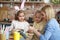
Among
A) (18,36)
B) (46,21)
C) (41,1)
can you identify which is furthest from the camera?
(41,1)

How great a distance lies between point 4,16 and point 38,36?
3.51m

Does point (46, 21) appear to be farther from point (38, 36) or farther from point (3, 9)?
point (3, 9)

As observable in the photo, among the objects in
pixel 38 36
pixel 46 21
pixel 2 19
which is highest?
pixel 46 21

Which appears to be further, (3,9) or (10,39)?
(3,9)

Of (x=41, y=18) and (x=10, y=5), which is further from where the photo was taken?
(x=10, y=5)

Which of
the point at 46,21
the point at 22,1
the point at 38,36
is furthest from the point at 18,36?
the point at 22,1

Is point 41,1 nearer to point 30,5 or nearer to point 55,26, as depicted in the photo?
point 30,5

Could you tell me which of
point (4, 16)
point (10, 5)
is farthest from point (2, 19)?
point (10, 5)

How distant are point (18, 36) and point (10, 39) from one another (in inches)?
9.4

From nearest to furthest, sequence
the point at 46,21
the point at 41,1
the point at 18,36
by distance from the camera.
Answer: the point at 18,36
the point at 46,21
the point at 41,1

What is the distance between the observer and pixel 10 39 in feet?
7.09

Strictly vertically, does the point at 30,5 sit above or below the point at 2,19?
above

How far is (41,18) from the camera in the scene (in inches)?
85.7

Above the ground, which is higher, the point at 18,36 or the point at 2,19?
the point at 18,36
